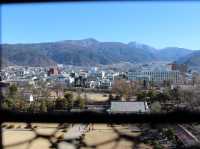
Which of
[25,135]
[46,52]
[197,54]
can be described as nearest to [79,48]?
[46,52]

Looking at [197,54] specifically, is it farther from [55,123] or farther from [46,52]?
[55,123]

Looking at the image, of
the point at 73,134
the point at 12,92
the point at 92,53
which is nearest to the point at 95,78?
the point at 12,92

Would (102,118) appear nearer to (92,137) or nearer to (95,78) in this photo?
(92,137)

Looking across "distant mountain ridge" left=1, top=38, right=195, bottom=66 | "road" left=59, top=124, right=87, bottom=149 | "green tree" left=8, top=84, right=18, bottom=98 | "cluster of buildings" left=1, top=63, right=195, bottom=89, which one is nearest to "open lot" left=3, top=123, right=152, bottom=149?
"road" left=59, top=124, right=87, bottom=149

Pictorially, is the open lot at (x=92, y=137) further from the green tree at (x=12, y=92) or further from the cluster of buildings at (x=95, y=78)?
the cluster of buildings at (x=95, y=78)

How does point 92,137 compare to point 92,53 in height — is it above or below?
below

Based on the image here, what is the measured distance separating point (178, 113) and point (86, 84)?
1044 inches

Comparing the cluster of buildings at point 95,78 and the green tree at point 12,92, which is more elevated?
the green tree at point 12,92

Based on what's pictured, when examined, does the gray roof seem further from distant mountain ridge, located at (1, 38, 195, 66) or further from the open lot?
distant mountain ridge, located at (1, 38, 195, 66)

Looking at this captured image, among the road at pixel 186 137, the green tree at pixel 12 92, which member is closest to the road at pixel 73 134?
the road at pixel 186 137

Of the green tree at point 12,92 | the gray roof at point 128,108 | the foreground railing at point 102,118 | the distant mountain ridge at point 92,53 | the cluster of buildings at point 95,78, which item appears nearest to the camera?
the foreground railing at point 102,118

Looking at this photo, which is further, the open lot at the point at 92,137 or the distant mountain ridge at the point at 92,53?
the distant mountain ridge at the point at 92,53

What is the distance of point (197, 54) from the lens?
50.3m

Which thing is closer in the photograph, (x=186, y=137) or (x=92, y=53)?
(x=186, y=137)
